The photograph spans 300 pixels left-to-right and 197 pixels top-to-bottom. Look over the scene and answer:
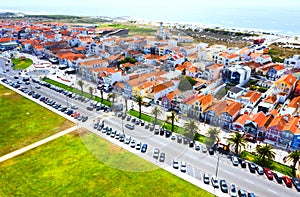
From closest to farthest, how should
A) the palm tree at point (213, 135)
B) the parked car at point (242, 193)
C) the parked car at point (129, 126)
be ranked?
the parked car at point (129, 126) < the parked car at point (242, 193) < the palm tree at point (213, 135)

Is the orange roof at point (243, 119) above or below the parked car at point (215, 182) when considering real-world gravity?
above

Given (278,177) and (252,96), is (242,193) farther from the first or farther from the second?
(252,96)

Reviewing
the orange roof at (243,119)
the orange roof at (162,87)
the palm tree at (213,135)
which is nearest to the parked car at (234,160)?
the palm tree at (213,135)

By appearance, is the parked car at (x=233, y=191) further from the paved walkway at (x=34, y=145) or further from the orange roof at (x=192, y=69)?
the orange roof at (x=192, y=69)

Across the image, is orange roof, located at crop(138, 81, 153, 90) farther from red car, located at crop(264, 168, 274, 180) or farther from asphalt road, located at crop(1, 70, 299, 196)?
red car, located at crop(264, 168, 274, 180)

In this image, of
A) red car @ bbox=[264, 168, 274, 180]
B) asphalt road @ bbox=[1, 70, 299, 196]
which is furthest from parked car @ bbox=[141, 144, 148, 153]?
red car @ bbox=[264, 168, 274, 180]

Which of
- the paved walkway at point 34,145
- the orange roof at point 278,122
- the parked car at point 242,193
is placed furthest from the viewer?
the orange roof at point 278,122

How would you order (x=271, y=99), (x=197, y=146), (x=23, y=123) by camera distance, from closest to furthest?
(x=197, y=146)
(x=23, y=123)
(x=271, y=99)

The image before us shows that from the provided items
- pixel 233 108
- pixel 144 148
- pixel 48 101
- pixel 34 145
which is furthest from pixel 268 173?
pixel 48 101
